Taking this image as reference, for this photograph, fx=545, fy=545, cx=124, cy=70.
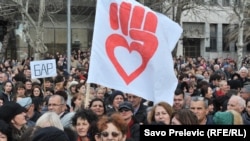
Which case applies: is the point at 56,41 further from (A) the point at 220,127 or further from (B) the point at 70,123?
(A) the point at 220,127

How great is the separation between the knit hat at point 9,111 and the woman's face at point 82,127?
670mm

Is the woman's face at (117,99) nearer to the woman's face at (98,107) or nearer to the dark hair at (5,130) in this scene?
the woman's face at (98,107)

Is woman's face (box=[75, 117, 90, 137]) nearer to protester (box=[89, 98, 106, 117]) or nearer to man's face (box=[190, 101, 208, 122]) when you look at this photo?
protester (box=[89, 98, 106, 117])

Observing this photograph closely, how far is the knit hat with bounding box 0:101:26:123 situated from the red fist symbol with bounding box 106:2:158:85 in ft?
5.13

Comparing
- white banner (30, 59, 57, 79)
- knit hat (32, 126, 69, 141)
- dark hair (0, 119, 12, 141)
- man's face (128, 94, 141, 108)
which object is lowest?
dark hair (0, 119, 12, 141)

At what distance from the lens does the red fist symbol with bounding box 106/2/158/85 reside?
7.38 m

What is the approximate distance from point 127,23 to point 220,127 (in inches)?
157

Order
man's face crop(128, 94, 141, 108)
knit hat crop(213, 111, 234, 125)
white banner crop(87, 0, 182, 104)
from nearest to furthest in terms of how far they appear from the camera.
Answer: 1. knit hat crop(213, 111, 234, 125)
2. white banner crop(87, 0, 182, 104)
3. man's face crop(128, 94, 141, 108)

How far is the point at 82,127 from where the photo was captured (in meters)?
6.25

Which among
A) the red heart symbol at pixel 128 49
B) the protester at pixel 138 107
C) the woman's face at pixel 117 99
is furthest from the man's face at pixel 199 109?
the woman's face at pixel 117 99

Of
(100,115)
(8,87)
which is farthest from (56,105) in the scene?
(8,87)

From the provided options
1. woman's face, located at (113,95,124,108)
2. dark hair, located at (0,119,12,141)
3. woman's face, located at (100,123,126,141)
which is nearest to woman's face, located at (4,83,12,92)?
woman's face, located at (113,95,124,108)

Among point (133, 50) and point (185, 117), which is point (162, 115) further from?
point (133, 50)

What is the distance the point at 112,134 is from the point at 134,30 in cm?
264
